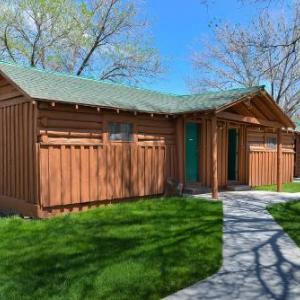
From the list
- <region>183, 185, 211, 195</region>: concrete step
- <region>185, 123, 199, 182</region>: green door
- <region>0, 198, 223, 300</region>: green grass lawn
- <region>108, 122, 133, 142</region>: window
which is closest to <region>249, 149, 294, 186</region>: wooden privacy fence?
<region>185, 123, 199, 182</region>: green door

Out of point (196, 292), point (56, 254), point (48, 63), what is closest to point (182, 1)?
point (56, 254)

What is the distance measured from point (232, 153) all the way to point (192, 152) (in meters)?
2.59

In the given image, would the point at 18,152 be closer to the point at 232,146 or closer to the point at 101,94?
the point at 101,94

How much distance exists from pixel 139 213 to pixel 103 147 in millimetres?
2142

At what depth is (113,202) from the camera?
415 inches

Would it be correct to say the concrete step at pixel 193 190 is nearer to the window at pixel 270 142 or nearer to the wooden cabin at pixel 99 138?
the wooden cabin at pixel 99 138

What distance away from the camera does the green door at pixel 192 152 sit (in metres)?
12.7

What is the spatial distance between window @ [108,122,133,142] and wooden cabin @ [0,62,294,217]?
0.03m

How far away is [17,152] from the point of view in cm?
958

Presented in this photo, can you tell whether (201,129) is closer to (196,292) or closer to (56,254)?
(56,254)

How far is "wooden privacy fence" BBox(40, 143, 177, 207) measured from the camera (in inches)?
352

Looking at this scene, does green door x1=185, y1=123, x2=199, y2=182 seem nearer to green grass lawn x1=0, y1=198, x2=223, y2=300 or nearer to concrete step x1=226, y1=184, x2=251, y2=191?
concrete step x1=226, y1=184, x2=251, y2=191

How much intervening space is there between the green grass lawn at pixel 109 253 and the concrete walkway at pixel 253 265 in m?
0.21

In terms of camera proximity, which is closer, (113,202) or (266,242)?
(266,242)
